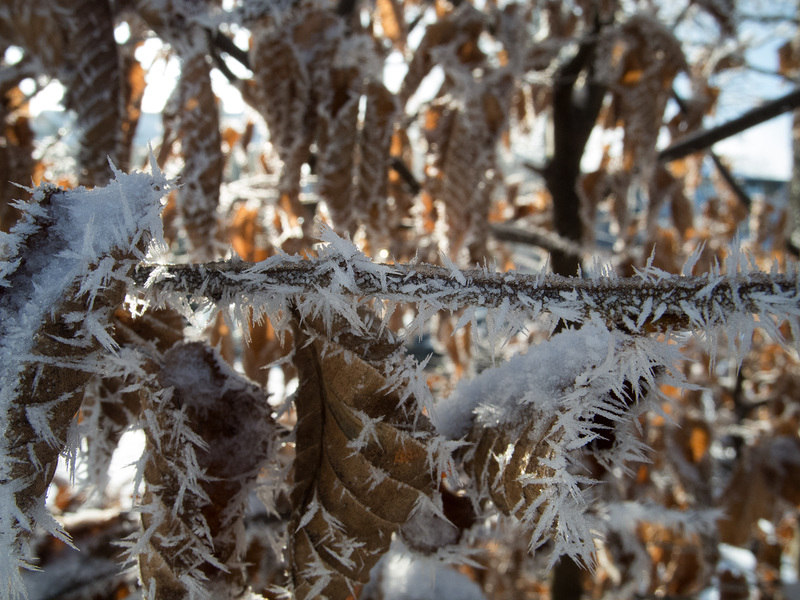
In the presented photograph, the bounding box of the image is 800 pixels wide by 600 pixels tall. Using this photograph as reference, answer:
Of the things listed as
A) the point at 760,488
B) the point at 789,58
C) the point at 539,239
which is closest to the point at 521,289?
the point at 539,239

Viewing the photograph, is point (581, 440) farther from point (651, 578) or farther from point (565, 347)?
point (651, 578)

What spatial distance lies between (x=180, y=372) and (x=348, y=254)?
164mm

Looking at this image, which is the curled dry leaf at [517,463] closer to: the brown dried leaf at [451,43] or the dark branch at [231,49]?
the brown dried leaf at [451,43]

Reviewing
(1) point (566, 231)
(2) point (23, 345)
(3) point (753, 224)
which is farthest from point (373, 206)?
(3) point (753, 224)

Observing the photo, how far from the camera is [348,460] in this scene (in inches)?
12.5

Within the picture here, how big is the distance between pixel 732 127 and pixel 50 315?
150 centimetres

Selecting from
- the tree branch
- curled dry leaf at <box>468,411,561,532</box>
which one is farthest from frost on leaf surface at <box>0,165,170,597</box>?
curled dry leaf at <box>468,411,561,532</box>

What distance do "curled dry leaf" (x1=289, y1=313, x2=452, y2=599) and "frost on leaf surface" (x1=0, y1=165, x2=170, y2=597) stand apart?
114 millimetres

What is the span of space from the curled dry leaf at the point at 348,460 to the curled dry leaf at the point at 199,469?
39mm

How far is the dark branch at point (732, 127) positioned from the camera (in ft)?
3.89

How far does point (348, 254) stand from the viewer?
0.27 m

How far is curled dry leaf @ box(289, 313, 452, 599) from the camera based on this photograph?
0.30 metres

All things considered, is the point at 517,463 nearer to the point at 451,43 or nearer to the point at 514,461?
the point at 514,461

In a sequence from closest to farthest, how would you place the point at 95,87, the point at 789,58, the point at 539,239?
1. the point at 95,87
2. the point at 539,239
3. the point at 789,58
